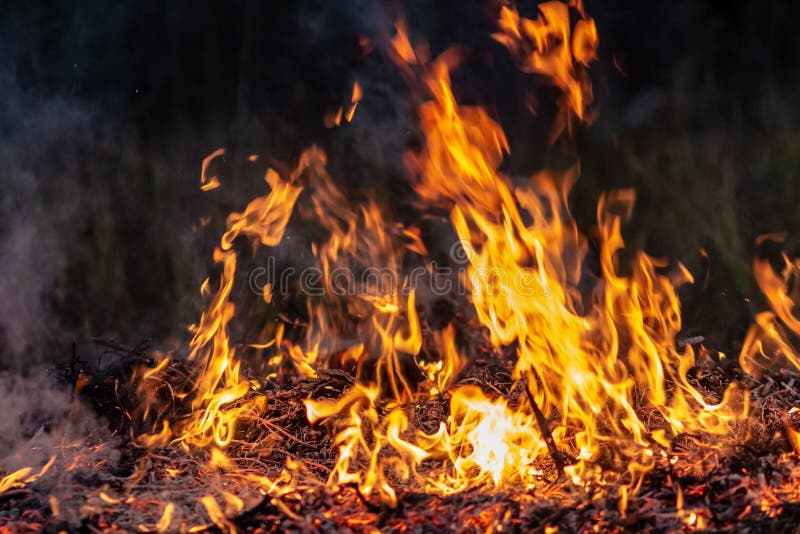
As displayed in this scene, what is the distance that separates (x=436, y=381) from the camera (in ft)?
15.9

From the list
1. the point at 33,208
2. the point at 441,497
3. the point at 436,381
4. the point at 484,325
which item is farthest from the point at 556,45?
the point at 33,208

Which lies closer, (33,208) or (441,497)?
(441,497)

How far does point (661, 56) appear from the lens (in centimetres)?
546

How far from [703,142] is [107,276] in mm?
5280

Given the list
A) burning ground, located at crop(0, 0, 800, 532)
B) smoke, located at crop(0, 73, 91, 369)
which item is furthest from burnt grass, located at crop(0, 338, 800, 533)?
smoke, located at crop(0, 73, 91, 369)

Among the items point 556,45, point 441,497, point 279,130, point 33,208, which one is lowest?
point 33,208

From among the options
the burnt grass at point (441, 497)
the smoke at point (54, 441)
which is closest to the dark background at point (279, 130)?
the smoke at point (54, 441)

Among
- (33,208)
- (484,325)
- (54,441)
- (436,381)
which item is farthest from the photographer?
(33,208)

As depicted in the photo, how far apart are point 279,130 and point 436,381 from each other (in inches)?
106

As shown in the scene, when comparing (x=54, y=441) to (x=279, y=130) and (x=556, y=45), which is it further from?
(x=556, y=45)

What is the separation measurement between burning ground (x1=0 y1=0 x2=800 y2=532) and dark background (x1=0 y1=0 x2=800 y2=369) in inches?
6.4

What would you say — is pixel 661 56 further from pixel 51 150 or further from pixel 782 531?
pixel 51 150

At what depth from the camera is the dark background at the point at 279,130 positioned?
17.7 ft

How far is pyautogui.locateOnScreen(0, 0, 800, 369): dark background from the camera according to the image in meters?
5.39
